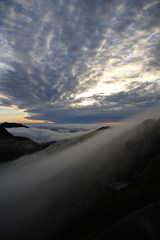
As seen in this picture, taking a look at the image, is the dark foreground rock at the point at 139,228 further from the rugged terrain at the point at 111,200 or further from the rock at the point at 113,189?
the rock at the point at 113,189

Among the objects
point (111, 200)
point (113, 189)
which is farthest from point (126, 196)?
point (113, 189)

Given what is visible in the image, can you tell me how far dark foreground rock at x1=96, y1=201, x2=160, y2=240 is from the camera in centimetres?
952

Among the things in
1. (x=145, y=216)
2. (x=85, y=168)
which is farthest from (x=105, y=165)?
(x=145, y=216)

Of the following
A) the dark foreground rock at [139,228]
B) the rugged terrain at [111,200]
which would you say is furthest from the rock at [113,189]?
the dark foreground rock at [139,228]

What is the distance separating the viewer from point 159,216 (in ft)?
33.6

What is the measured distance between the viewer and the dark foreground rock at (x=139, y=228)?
9516mm

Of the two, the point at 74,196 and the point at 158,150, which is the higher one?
the point at 158,150

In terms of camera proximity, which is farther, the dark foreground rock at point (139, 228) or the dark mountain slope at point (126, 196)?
the dark mountain slope at point (126, 196)

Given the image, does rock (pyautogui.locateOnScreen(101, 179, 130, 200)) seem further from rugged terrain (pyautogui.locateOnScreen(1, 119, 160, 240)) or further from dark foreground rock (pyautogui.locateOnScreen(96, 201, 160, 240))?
dark foreground rock (pyautogui.locateOnScreen(96, 201, 160, 240))

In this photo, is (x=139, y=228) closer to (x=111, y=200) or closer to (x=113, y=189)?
(x=111, y=200)

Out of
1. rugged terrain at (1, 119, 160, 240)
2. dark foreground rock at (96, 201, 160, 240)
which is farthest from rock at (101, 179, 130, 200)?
dark foreground rock at (96, 201, 160, 240)

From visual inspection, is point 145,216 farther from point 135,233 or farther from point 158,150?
point 158,150

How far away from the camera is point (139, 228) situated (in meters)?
9.90

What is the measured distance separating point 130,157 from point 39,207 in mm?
28669
